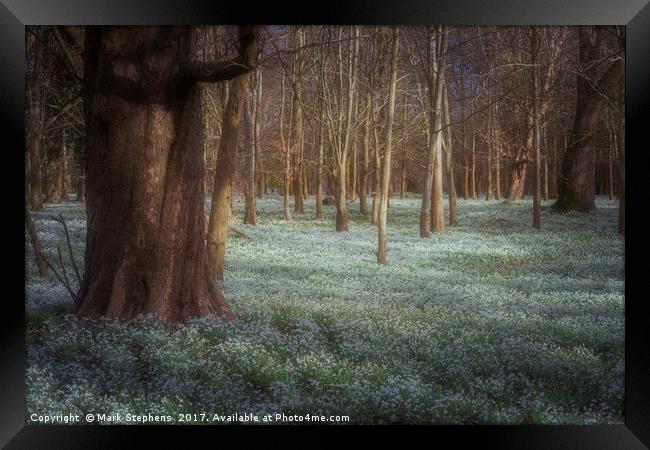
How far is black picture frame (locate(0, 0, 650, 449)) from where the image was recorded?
6383 mm

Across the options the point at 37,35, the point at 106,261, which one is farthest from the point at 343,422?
the point at 37,35

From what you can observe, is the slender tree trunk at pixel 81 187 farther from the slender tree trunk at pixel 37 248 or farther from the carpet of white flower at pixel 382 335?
the slender tree trunk at pixel 37 248

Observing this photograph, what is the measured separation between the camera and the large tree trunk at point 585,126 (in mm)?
7086

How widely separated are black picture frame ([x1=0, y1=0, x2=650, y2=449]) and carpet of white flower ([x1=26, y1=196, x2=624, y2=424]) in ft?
0.61

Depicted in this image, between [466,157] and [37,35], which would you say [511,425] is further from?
[37,35]

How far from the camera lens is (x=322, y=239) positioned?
27.0 ft

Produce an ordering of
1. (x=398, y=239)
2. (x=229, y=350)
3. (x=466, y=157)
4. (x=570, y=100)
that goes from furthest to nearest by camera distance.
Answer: (x=466, y=157) < (x=398, y=239) < (x=570, y=100) < (x=229, y=350)

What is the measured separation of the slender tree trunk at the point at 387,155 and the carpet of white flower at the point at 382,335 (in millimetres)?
125

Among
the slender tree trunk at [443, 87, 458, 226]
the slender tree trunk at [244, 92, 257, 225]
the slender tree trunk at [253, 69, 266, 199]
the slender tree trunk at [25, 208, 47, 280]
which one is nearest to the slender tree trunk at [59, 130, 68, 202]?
the slender tree trunk at [25, 208, 47, 280]

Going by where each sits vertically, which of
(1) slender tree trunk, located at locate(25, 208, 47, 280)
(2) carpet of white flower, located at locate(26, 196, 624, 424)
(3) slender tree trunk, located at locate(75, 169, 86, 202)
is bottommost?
(2) carpet of white flower, located at locate(26, 196, 624, 424)

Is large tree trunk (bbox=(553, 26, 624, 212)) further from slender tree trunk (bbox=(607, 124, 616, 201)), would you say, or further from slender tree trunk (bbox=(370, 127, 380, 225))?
slender tree trunk (bbox=(370, 127, 380, 225))
